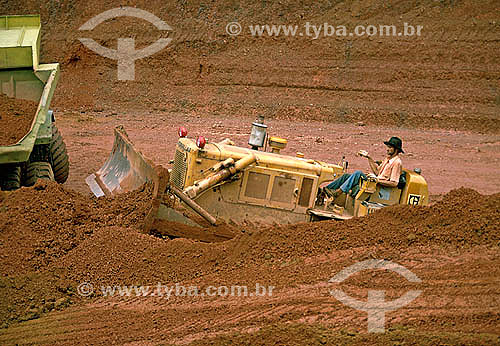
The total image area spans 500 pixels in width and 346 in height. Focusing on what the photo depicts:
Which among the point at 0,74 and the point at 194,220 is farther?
the point at 0,74

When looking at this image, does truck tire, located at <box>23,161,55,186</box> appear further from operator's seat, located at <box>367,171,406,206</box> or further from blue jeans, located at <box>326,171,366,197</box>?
operator's seat, located at <box>367,171,406,206</box>

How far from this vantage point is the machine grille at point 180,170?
8586mm

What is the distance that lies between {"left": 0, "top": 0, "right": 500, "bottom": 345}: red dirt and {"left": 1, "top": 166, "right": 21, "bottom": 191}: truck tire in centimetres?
99

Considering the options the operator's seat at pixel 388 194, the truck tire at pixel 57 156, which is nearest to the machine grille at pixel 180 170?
the truck tire at pixel 57 156

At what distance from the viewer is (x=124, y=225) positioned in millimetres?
7703

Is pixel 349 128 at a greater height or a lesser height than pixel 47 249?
greater

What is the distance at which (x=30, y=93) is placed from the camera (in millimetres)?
10086

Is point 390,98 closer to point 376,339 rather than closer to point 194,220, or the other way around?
point 194,220

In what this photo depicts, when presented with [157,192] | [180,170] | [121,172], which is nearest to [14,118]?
[121,172]

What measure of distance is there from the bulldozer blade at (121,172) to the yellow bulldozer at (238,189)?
15mm

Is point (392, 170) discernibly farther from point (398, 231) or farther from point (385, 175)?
point (398, 231)

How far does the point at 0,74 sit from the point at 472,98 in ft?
45.1

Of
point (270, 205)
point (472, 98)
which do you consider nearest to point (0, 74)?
point (270, 205)

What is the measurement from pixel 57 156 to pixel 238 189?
3582 millimetres
